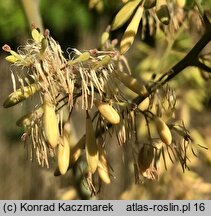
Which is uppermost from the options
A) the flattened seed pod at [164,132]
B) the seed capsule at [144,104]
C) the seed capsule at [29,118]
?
the seed capsule at [29,118]

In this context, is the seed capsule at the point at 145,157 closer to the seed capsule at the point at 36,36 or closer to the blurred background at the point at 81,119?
the blurred background at the point at 81,119

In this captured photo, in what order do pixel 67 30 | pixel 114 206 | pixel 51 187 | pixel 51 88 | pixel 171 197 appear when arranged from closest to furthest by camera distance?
pixel 51 88 < pixel 114 206 < pixel 171 197 < pixel 51 187 < pixel 67 30

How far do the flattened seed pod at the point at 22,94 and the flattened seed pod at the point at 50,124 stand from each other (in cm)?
2

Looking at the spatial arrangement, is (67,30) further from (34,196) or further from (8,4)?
(34,196)

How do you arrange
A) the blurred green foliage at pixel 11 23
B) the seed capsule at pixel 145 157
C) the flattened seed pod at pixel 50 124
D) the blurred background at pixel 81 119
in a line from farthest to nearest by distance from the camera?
the blurred green foliage at pixel 11 23 < the blurred background at pixel 81 119 < the seed capsule at pixel 145 157 < the flattened seed pod at pixel 50 124

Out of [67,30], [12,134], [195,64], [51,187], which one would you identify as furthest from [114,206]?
[67,30]

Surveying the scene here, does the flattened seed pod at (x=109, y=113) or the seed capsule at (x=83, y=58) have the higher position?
the seed capsule at (x=83, y=58)

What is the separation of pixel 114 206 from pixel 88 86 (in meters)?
0.36

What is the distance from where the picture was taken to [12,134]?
3.30 m

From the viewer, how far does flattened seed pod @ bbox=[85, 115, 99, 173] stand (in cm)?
88

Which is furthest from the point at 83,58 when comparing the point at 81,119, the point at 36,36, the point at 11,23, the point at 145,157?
the point at 11,23

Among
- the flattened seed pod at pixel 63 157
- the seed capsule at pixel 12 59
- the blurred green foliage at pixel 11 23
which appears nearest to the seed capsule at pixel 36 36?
the seed capsule at pixel 12 59

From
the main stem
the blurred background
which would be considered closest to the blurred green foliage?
the blurred background

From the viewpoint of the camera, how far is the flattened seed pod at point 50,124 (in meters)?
0.83
